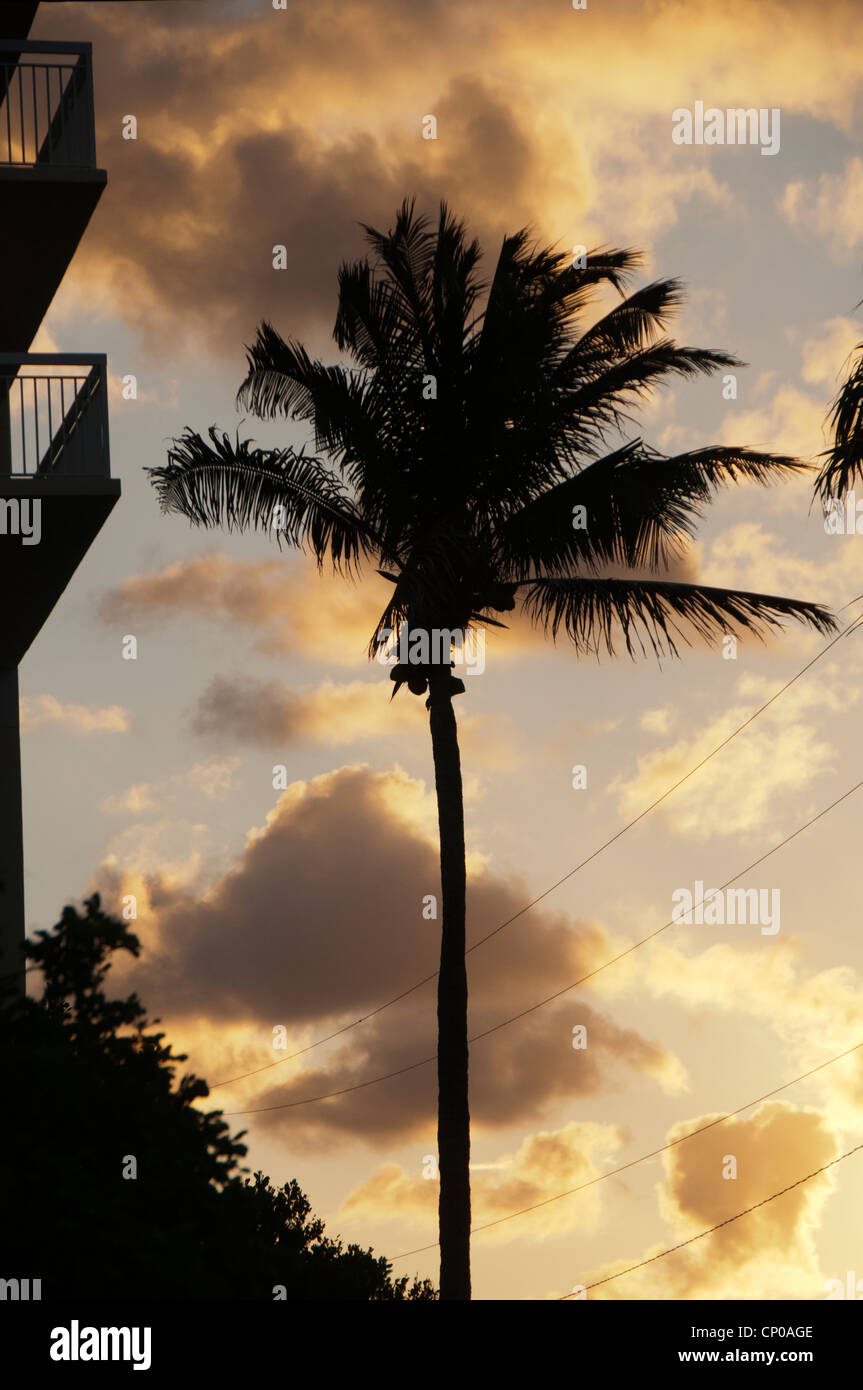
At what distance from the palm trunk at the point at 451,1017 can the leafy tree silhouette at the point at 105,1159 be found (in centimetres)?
757

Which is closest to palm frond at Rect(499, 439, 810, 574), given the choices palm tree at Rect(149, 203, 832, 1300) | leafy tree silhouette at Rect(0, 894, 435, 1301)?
palm tree at Rect(149, 203, 832, 1300)

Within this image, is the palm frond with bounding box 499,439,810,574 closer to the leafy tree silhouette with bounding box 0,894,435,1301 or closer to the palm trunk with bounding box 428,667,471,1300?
the palm trunk with bounding box 428,667,471,1300

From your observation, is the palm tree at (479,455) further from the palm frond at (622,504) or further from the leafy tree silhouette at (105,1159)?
the leafy tree silhouette at (105,1159)

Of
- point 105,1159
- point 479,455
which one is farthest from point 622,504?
point 105,1159

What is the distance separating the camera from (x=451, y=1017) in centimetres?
2039

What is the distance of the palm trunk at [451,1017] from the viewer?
19.5m

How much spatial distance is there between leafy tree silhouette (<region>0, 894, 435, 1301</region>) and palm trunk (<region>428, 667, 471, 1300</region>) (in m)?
7.57

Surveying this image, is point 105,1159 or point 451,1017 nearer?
point 105,1159

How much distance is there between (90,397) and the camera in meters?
17.2

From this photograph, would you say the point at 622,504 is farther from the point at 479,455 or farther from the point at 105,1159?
the point at 105,1159

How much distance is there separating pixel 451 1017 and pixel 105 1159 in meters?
9.57
